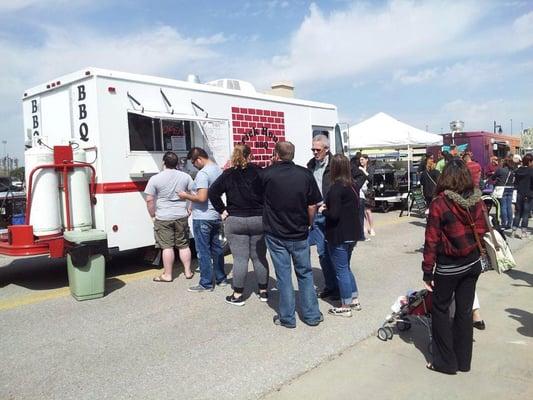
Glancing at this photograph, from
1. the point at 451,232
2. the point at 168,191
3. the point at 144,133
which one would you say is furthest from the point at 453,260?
the point at 144,133

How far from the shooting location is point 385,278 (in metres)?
6.99

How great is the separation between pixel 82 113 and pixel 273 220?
11.6ft

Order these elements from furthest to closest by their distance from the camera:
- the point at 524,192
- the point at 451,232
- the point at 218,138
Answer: the point at 524,192 → the point at 218,138 → the point at 451,232

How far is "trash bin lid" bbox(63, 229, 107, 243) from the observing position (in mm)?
6160

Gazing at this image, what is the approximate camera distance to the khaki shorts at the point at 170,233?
6.81 m

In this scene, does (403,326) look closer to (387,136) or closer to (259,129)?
(259,129)

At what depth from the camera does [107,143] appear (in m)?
6.82

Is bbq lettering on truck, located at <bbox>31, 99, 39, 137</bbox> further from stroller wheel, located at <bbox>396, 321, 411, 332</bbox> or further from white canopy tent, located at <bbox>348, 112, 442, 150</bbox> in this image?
white canopy tent, located at <bbox>348, 112, 442, 150</bbox>

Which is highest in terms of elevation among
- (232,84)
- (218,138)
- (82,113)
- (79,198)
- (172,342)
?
(232,84)

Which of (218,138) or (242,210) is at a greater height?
(218,138)

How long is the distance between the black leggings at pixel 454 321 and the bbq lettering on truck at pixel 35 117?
656 cm

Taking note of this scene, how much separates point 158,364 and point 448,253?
249cm

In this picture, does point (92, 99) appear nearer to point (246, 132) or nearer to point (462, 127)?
point (246, 132)

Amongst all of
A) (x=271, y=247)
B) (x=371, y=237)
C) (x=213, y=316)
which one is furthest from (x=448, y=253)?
(x=371, y=237)
